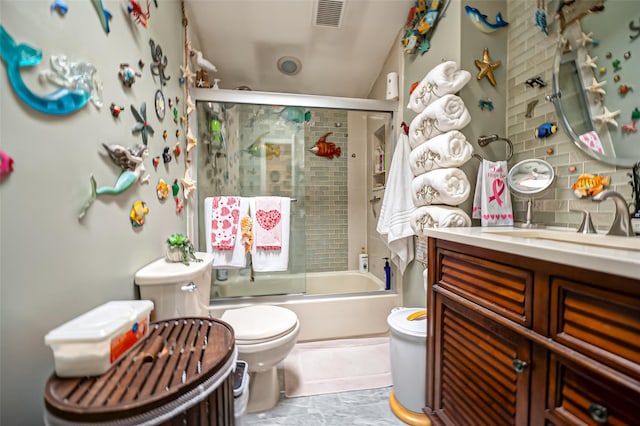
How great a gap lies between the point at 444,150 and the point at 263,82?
208 centimetres

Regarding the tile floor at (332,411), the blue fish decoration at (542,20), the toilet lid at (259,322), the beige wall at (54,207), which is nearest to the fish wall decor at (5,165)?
the beige wall at (54,207)

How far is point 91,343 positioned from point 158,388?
7.7 inches

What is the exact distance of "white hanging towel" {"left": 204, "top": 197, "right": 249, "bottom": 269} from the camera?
1.91 m

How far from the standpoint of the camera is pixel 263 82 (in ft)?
8.77

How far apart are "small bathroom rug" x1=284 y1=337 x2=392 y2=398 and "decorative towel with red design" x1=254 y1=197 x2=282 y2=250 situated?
31.6 inches

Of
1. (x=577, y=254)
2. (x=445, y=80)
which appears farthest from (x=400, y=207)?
(x=577, y=254)

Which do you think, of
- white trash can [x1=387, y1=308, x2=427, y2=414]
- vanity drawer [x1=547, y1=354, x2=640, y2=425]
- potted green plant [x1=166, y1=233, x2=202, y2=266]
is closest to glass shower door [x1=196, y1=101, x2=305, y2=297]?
potted green plant [x1=166, y1=233, x2=202, y2=266]

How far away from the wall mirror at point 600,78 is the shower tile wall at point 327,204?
6.44ft

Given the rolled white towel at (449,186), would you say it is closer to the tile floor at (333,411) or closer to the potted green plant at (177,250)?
the tile floor at (333,411)

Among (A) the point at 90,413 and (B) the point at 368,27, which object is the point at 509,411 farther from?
(B) the point at 368,27

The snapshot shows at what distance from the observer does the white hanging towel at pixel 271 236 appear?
1.97 m

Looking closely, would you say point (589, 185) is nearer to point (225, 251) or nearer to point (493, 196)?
point (493, 196)

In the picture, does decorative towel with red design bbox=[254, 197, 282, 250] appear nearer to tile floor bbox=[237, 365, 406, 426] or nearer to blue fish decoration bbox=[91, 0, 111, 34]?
tile floor bbox=[237, 365, 406, 426]

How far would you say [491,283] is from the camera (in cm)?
85
